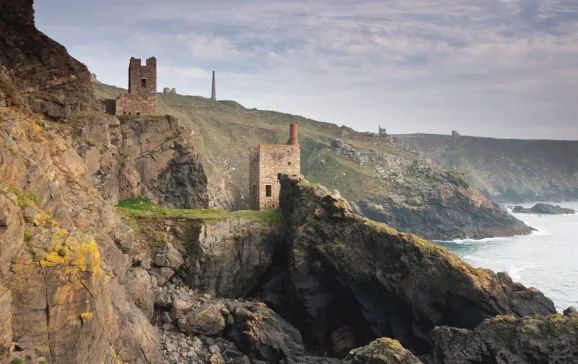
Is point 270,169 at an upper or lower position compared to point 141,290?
upper

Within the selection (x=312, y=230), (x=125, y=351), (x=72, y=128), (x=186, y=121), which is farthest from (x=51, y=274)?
(x=186, y=121)

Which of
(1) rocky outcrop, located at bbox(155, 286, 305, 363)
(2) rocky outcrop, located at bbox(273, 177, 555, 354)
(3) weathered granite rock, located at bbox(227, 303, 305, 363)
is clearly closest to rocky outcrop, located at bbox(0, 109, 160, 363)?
(1) rocky outcrop, located at bbox(155, 286, 305, 363)

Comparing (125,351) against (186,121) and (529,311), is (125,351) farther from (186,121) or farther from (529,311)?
(186,121)

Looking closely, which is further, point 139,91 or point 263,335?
point 139,91

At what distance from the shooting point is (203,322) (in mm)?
26188

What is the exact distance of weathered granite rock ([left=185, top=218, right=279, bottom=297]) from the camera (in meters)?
30.2

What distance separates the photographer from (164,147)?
3503 cm

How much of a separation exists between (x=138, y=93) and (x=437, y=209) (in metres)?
68.3

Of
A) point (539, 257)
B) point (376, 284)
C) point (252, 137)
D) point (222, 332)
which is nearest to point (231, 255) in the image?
point (222, 332)

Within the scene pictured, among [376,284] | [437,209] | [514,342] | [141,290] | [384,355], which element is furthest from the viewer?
[437,209]

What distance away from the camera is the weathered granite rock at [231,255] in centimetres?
3016

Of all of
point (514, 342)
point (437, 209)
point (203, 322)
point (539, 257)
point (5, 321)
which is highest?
point (5, 321)

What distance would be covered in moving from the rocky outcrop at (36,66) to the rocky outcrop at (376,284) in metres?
15.9

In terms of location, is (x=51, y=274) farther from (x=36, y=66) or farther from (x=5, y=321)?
(x=36, y=66)
